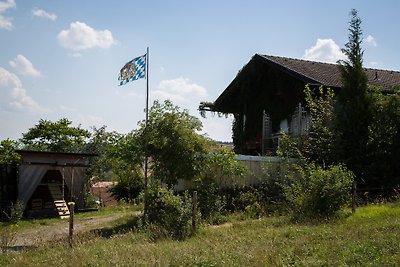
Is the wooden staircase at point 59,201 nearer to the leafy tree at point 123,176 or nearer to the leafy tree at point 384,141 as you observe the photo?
the leafy tree at point 123,176

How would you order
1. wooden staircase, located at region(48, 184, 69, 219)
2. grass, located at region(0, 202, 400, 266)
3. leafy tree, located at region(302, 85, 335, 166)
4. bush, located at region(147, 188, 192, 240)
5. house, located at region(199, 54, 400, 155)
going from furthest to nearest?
house, located at region(199, 54, 400, 155), wooden staircase, located at region(48, 184, 69, 219), leafy tree, located at region(302, 85, 335, 166), bush, located at region(147, 188, 192, 240), grass, located at region(0, 202, 400, 266)

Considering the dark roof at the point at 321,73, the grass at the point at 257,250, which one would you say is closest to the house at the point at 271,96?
the dark roof at the point at 321,73

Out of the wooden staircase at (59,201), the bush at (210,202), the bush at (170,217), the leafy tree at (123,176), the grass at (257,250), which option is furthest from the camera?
the leafy tree at (123,176)

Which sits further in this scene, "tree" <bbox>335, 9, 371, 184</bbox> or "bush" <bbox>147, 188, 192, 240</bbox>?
"tree" <bbox>335, 9, 371, 184</bbox>

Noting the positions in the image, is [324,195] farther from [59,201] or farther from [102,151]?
[102,151]

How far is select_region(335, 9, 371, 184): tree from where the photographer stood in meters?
17.0

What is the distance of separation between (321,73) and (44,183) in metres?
15.5

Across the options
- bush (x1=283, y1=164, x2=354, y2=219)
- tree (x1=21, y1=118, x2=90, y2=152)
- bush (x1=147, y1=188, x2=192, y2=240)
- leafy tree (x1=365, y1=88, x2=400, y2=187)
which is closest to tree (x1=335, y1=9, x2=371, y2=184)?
leafy tree (x1=365, y1=88, x2=400, y2=187)

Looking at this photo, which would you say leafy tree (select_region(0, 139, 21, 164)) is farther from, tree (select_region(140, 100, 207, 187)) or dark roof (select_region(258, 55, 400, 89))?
dark roof (select_region(258, 55, 400, 89))

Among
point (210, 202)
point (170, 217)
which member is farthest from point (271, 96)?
point (170, 217)

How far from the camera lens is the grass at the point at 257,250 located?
6969mm

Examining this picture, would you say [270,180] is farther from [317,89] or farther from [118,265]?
[118,265]

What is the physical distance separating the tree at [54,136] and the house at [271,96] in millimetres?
10611

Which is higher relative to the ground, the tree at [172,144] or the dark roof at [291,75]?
the dark roof at [291,75]
